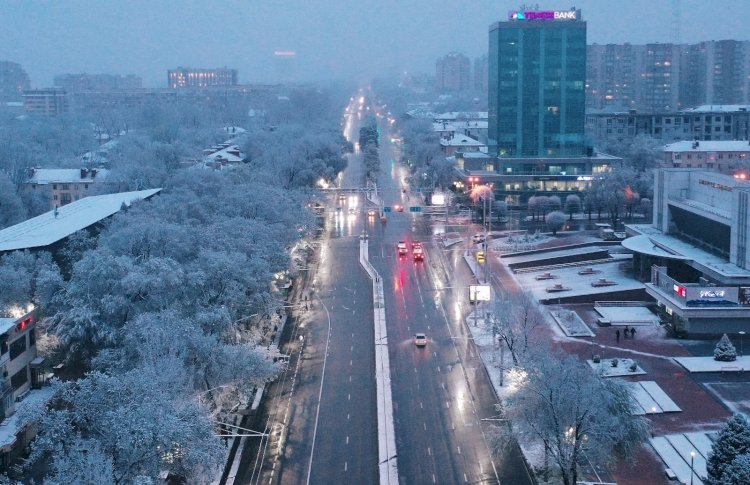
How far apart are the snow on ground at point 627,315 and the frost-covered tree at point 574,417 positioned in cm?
1233

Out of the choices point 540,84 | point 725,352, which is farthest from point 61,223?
point 540,84

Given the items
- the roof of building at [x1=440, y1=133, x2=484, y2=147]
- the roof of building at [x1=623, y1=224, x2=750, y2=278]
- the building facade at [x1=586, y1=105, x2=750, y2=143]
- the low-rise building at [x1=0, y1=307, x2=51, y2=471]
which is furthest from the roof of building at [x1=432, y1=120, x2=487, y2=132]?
the low-rise building at [x1=0, y1=307, x2=51, y2=471]

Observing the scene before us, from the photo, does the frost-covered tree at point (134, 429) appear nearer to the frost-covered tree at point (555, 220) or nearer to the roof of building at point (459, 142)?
the frost-covered tree at point (555, 220)

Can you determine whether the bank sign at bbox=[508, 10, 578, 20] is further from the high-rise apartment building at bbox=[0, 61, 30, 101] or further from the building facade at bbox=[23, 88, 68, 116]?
the high-rise apartment building at bbox=[0, 61, 30, 101]

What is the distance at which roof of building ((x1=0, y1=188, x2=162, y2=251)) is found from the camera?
3278 cm

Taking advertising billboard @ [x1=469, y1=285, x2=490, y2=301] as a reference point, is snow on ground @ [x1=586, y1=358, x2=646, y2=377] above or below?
below

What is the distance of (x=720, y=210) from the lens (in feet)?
111

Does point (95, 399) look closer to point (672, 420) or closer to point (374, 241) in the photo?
point (672, 420)

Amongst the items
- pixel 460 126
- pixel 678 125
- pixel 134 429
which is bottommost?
pixel 134 429

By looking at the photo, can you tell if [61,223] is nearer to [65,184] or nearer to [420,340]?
[420,340]

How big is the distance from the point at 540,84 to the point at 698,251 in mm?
29032

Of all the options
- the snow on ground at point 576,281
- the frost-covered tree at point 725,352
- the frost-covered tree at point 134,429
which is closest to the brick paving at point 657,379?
the frost-covered tree at point 725,352

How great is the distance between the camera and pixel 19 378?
974 inches

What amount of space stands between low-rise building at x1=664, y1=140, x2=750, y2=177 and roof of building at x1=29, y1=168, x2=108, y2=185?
42700 millimetres
